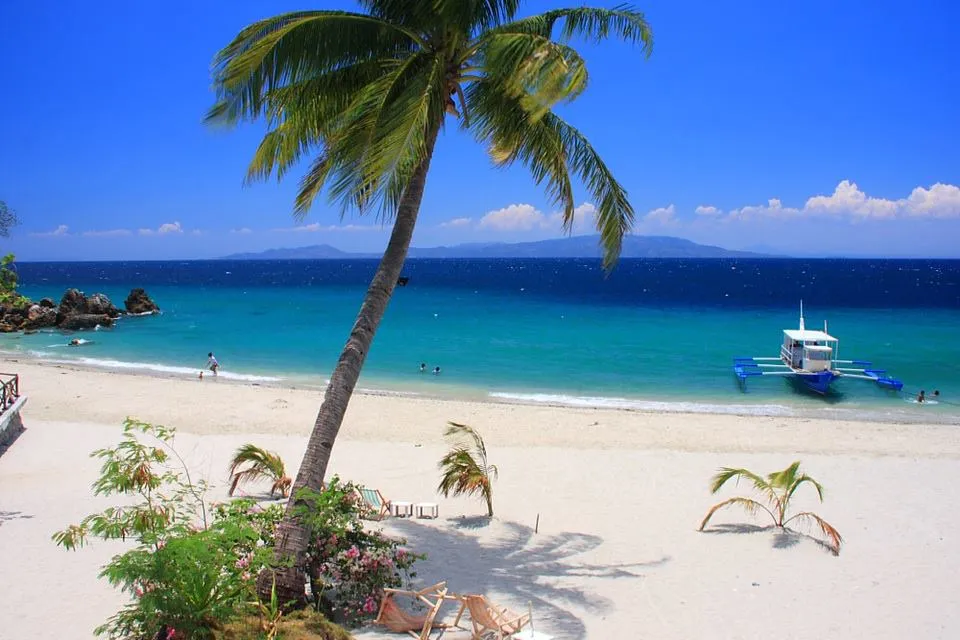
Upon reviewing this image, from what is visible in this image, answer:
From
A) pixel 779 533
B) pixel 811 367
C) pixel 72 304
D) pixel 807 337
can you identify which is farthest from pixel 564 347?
pixel 72 304

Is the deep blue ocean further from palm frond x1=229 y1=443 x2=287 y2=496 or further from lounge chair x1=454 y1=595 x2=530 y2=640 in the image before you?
lounge chair x1=454 y1=595 x2=530 y2=640

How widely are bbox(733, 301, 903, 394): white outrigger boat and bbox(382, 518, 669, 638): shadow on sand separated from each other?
19.0 meters

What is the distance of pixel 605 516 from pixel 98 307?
142 ft

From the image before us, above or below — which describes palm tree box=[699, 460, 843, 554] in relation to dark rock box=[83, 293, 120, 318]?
below

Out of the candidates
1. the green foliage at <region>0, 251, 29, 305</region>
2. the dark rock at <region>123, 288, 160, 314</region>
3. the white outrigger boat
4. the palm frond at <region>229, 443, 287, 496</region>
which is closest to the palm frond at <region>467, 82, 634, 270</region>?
the palm frond at <region>229, 443, 287, 496</region>

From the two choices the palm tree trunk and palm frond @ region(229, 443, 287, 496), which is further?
palm frond @ region(229, 443, 287, 496)

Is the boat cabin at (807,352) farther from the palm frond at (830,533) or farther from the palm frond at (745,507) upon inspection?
the palm frond at (830,533)

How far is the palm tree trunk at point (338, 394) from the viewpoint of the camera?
6254 mm

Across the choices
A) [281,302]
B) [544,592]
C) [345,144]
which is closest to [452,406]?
[544,592]

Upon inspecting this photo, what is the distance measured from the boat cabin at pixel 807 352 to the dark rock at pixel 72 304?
134 ft

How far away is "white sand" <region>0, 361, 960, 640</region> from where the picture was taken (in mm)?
7246

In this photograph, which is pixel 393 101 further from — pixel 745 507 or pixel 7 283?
pixel 7 283

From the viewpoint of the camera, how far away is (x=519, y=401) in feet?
76.6

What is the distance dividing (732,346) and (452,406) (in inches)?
855
